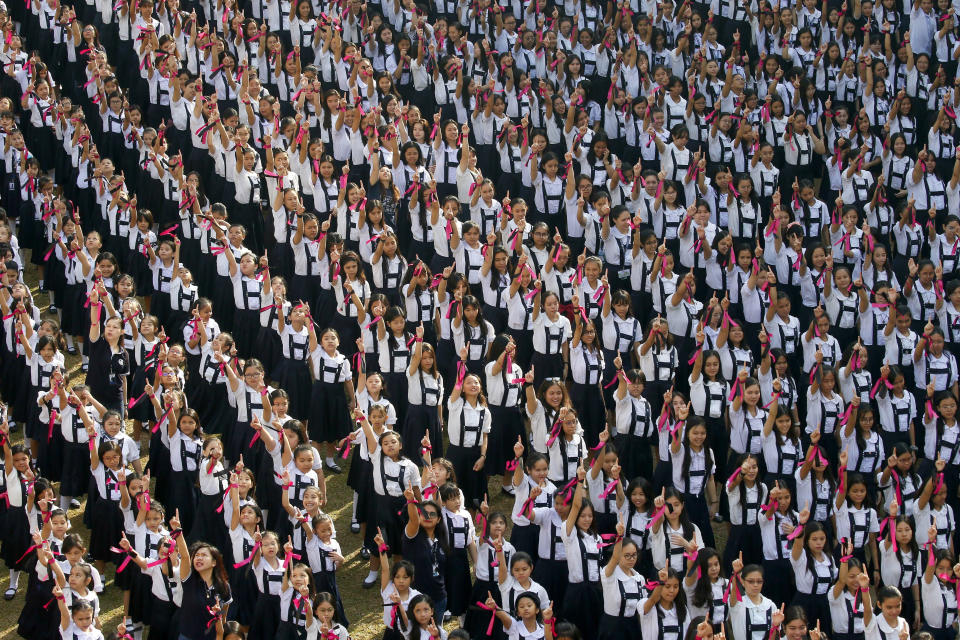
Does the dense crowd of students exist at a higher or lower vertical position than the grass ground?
higher

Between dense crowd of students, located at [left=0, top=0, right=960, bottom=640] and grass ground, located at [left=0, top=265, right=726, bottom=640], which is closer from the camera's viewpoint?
dense crowd of students, located at [left=0, top=0, right=960, bottom=640]

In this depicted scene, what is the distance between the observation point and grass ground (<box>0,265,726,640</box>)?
10992 mm

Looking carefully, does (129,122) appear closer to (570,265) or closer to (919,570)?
(570,265)

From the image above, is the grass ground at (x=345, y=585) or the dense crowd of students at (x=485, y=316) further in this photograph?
the grass ground at (x=345, y=585)

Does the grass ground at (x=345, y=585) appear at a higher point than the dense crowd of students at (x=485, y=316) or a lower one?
lower

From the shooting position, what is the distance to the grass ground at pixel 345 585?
11.0 meters

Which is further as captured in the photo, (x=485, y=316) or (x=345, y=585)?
(x=485, y=316)

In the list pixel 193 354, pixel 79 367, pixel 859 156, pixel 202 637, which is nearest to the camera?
pixel 202 637

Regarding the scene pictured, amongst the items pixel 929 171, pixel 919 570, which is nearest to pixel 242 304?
pixel 919 570

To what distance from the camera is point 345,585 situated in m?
11.4

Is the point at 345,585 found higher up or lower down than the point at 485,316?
lower down

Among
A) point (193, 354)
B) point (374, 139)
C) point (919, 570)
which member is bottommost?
point (919, 570)

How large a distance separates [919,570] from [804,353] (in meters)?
2.41

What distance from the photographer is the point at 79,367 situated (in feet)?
44.2
